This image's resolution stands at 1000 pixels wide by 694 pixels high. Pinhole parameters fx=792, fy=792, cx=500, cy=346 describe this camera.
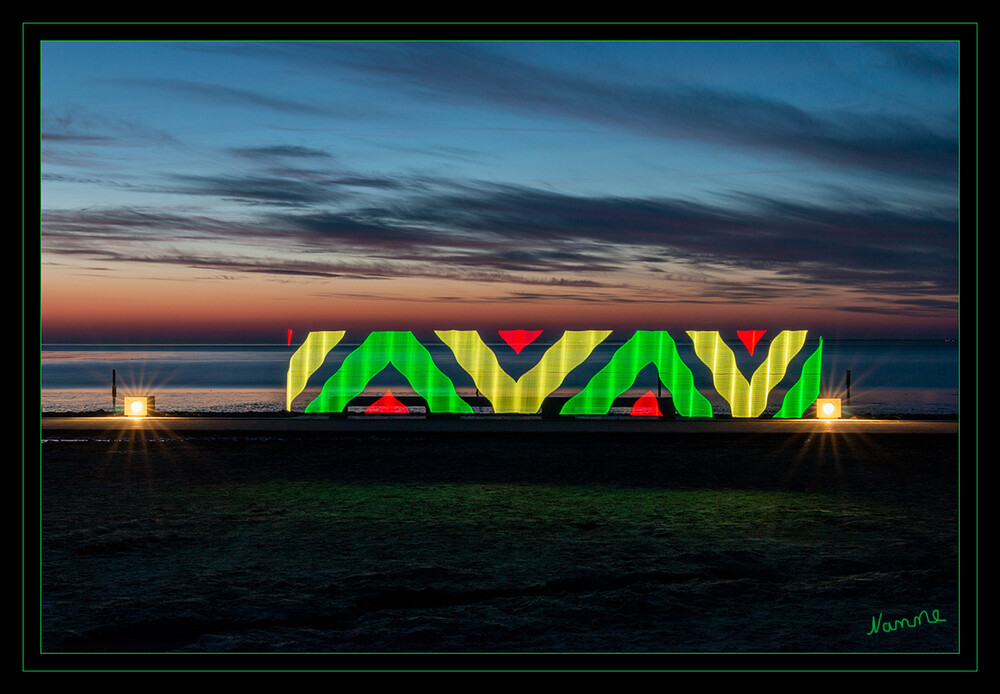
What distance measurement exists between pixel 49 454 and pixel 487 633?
43.3ft

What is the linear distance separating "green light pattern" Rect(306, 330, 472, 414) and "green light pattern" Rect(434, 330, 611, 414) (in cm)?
84

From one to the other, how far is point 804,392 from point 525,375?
7760mm

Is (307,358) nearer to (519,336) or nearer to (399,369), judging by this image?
(399,369)

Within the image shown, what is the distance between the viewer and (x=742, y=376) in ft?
72.6

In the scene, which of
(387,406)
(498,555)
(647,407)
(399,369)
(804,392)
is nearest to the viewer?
(498,555)

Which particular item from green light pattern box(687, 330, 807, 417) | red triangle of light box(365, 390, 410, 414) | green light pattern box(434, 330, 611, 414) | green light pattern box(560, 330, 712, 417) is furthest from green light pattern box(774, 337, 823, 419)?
red triangle of light box(365, 390, 410, 414)

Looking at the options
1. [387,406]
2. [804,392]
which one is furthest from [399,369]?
[804,392]

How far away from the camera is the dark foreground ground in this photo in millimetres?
6633

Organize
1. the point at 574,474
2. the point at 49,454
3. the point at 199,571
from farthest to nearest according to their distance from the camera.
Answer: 1. the point at 49,454
2. the point at 574,474
3. the point at 199,571

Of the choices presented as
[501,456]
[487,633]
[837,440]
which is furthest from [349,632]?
[837,440]

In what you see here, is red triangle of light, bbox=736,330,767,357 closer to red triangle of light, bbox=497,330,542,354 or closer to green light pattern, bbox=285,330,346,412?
red triangle of light, bbox=497,330,542,354
